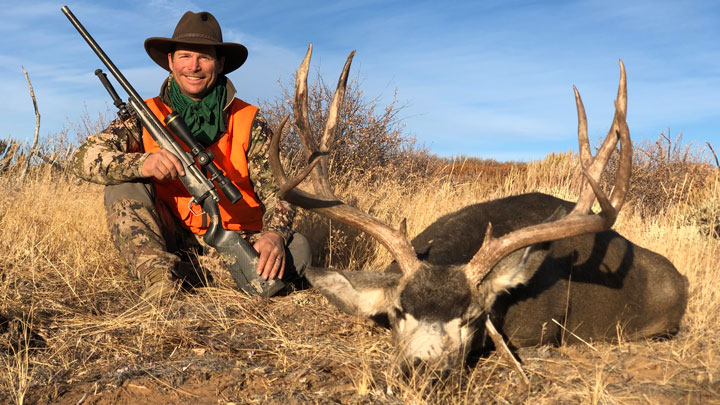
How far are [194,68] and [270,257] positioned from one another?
1891 millimetres

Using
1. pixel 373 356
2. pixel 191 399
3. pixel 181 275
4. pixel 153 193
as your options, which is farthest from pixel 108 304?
pixel 373 356

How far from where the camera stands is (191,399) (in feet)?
10.1

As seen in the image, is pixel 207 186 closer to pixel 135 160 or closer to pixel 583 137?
pixel 135 160

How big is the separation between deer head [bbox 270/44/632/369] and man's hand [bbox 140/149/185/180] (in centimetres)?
118

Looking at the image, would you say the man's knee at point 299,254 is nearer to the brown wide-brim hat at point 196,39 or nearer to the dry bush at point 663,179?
the brown wide-brim hat at point 196,39

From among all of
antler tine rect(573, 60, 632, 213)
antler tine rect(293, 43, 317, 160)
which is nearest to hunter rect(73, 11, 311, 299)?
antler tine rect(293, 43, 317, 160)

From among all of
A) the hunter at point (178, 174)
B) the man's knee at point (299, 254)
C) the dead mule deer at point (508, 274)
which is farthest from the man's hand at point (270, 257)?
the dead mule deer at point (508, 274)

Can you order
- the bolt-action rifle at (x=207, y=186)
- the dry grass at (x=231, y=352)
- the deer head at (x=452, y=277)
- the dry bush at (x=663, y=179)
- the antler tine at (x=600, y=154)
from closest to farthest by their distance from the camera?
1. the dry grass at (x=231, y=352)
2. the deer head at (x=452, y=277)
3. the antler tine at (x=600, y=154)
4. the bolt-action rifle at (x=207, y=186)
5. the dry bush at (x=663, y=179)

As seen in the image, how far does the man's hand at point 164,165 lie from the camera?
182 inches

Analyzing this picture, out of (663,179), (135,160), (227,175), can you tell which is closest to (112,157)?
(135,160)

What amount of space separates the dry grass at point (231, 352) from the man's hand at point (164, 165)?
0.97 meters

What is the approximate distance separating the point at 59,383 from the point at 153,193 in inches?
86.7

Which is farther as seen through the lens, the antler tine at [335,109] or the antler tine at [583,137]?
the antler tine at [335,109]

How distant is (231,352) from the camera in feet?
12.2
